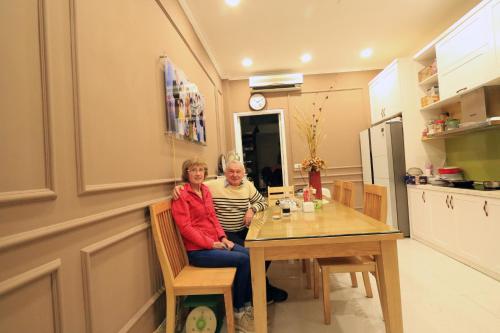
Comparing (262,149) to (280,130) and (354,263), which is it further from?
(354,263)

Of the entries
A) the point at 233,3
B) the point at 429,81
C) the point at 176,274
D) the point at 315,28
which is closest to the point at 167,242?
the point at 176,274

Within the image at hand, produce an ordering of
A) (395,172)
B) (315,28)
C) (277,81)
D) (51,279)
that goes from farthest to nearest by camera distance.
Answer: (277,81), (395,172), (315,28), (51,279)

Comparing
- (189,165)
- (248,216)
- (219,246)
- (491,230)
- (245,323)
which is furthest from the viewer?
(491,230)

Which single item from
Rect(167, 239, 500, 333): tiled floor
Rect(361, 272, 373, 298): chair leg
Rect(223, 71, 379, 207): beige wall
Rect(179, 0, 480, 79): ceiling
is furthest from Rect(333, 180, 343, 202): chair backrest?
Rect(179, 0, 480, 79): ceiling

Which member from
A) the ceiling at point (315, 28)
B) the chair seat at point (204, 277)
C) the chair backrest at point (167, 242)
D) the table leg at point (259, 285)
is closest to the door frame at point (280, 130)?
the ceiling at point (315, 28)

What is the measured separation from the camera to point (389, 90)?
4215 millimetres

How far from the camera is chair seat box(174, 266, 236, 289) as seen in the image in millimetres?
1644

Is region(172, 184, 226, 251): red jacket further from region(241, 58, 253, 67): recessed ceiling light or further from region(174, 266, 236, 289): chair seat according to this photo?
region(241, 58, 253, 67): recessed ceiling light

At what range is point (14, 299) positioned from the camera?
2.82ft

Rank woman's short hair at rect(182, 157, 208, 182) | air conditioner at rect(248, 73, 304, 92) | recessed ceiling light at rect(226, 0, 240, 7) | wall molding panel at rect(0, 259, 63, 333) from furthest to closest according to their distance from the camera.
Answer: air conditioner at rect(248, 73, 304, 92), recessed ceiling light at rect(226, 0, 240, 7), woman's short hair at rect(182, 157, 208, 182), wall molding panel at rect(0, 259, 63, 333)

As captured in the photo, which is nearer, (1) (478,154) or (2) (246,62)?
(1) (478,154)

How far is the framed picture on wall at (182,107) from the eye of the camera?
7.01 feet

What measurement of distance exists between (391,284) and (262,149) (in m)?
4.32

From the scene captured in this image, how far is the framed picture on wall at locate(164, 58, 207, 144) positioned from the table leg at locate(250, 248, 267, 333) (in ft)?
3.83
